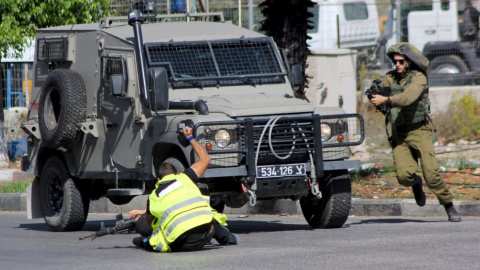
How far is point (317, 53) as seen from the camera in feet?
57.4

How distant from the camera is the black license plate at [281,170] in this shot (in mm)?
9102

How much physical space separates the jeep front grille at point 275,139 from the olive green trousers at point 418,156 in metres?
0.83

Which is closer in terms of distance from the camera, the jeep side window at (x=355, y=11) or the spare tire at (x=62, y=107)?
the spare tire at (x=62, y=107)

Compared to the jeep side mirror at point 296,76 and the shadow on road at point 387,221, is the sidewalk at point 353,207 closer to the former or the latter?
the shadow on road at point 387,221

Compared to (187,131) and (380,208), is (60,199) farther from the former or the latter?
(380,208)

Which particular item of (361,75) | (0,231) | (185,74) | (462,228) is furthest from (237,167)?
(361,75)

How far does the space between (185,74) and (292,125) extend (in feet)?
5.02

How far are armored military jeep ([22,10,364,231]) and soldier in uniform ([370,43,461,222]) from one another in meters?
0.63

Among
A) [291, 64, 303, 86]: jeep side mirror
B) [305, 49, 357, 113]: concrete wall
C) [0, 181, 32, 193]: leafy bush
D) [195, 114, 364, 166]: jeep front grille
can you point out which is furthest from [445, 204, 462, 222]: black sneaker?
[305, 49, 357, 113]: concrete wall

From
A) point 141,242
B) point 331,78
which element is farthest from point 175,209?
point 331,78

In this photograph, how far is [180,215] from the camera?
800 cm

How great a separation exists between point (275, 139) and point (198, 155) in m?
0.94

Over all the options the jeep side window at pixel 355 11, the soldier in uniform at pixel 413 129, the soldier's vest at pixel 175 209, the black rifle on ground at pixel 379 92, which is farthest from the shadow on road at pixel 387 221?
the jeep side window at pixel 355 11

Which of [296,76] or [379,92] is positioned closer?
[379,92]
